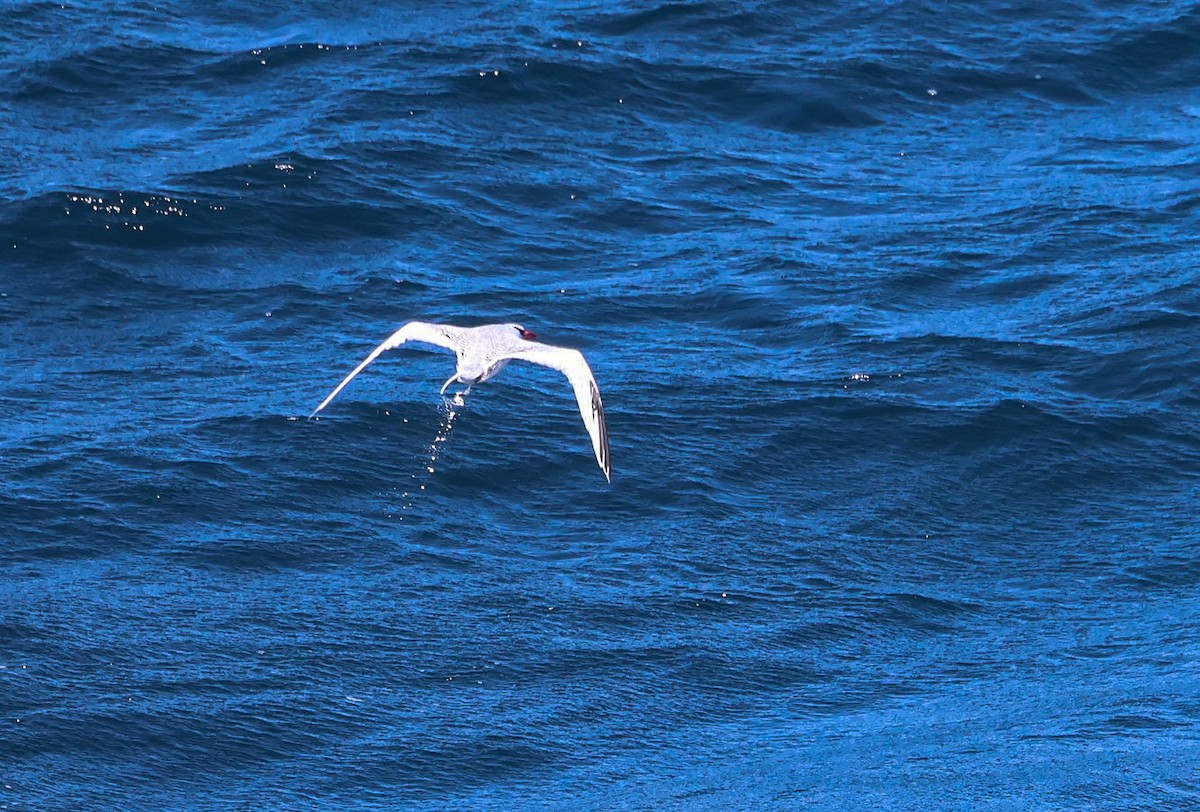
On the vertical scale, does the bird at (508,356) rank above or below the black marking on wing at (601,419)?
above

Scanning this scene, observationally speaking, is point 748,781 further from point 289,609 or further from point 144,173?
point 144,173

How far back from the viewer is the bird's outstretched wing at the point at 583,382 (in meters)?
15.5

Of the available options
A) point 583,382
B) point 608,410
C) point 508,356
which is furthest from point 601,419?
point 608,410

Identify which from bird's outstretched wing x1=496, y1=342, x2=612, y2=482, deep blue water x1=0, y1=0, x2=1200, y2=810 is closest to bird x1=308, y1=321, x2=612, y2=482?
bird's outstretched wing x1=496, y1=342, x2=612, y2=482

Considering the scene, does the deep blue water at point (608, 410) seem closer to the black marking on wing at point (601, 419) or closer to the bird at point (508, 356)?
the black marking on wing at point (601, 419)

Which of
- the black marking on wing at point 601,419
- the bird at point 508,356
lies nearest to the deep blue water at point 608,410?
the black marking on wing at point 601,419

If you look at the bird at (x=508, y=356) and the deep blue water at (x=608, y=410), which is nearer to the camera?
the deep blue water at (x=608, y=410)

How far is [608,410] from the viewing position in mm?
20484

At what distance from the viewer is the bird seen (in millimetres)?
15594

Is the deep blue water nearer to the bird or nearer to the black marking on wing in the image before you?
the black marking on wing

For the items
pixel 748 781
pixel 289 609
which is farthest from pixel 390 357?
pixel 748 781

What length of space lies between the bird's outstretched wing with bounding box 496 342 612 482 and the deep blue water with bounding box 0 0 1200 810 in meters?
2.15

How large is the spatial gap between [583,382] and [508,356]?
71 centimetres

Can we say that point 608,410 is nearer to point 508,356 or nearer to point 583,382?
point 508,356
